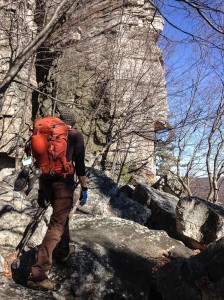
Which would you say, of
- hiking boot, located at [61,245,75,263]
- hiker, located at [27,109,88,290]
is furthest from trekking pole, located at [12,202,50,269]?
hiker, located at [27,109,88,290]

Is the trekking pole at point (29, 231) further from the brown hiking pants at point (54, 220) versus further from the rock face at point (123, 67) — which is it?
the rock face at point (123, 67)

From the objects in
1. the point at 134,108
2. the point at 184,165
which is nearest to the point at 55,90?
the point at 134,108

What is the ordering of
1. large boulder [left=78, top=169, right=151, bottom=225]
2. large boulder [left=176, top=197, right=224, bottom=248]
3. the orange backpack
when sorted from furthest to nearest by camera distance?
large boulder [left=78, top=169, right=151, bottom=225] < large boulder [left=176, top=197, right=224, bottom=248] < the orange backpack

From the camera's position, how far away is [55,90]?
9484 millimetres

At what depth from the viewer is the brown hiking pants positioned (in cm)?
323

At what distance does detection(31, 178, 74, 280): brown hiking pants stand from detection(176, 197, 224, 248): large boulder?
110 inches

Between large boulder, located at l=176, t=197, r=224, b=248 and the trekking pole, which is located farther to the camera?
large boulder, located at l=176, t=197, r=224, b=248

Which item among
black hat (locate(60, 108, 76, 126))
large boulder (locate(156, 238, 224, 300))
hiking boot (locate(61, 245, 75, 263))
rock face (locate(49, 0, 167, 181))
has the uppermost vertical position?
rock face (locate(49, 0, 167, 181))

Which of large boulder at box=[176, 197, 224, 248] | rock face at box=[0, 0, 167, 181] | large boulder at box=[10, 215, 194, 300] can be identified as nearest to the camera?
large boulder at box=[10, 215, 194, 300]

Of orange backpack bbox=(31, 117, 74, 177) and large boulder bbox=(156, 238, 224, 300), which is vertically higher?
orange backpack bbox=(31, 117, 74, 177)

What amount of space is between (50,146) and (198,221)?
344 centimetres

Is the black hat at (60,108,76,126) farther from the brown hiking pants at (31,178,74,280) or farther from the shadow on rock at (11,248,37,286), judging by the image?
the shadow on rock at (11,248,37,286)

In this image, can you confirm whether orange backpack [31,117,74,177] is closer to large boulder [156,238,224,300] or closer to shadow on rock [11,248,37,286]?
shadow on rock [11,248,37,286]

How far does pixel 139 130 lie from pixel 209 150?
277 centimetres
